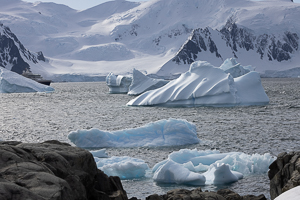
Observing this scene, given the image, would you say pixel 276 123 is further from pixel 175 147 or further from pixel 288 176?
pixel 288 176

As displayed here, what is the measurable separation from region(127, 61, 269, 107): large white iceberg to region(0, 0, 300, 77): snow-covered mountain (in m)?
97.7

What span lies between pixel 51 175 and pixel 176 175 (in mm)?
5336

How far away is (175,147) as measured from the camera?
1472cm

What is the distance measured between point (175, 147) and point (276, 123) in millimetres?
8885

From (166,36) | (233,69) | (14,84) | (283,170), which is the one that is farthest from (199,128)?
(166,36)

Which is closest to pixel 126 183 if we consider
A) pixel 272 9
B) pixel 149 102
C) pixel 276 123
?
pixel 276 123

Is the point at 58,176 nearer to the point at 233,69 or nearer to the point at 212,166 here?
the point at 212,166

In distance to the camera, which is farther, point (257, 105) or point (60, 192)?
point (257, 105)

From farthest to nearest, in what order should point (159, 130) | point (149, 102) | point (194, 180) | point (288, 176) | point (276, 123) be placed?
point (149, 102) → point (276, 123) → point (159, 130) → point (194, 180) → point (288, 176)

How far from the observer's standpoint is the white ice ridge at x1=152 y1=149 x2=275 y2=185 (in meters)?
9.98

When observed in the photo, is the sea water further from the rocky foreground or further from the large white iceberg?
the rocky foreground

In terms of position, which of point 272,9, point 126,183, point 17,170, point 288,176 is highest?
point 272,9

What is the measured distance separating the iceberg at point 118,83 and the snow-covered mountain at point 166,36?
71155 mm

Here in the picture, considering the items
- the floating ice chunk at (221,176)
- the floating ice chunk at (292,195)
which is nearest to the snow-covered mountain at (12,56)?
the floating ice chunk at (221,176)
